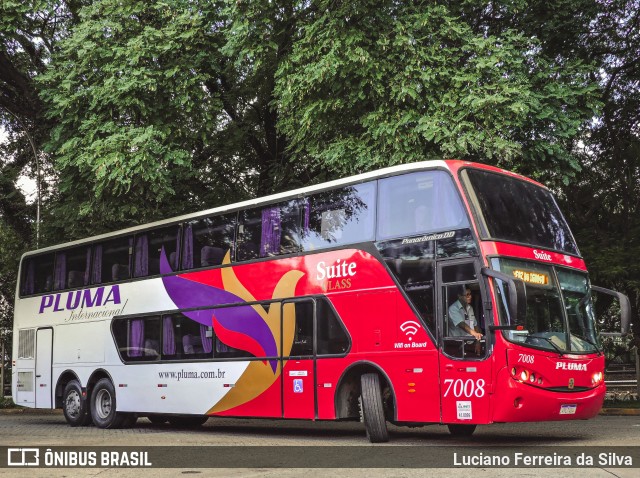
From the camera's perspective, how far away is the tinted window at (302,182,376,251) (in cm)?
1343

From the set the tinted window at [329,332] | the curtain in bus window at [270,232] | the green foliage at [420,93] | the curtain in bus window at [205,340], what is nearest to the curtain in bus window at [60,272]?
the curtain in bus window at [205,340]

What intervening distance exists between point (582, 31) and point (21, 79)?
14920 mm

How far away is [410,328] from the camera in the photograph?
12438mm

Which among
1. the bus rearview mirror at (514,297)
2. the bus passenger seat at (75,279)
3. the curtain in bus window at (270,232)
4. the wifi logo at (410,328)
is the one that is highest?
the curtain in bus window at (270,232)

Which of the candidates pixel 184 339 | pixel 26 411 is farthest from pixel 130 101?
pixel 26 411

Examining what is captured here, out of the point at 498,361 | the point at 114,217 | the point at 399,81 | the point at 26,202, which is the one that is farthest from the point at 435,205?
the point at 26,202

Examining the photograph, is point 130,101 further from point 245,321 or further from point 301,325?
point 301,325

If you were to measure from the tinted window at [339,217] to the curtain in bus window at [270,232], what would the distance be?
67 cm

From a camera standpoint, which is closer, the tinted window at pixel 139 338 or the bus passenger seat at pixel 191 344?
the bus passenger seat at pixel 191 344

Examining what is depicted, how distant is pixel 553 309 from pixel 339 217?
12.3 feet

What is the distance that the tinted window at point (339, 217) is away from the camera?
1343cm

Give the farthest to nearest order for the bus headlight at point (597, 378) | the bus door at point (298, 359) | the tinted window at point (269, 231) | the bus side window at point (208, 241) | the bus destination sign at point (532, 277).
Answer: the bus side window at point (208, 241) < the tinted window at point (269, 231) < the bus door at point (298, 359) < the bus headlight at point (597, 378) < the bus destination sign at point (532, 277)

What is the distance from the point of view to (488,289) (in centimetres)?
1146

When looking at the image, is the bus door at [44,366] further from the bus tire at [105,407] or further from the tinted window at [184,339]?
the tinted window at [184,339]
